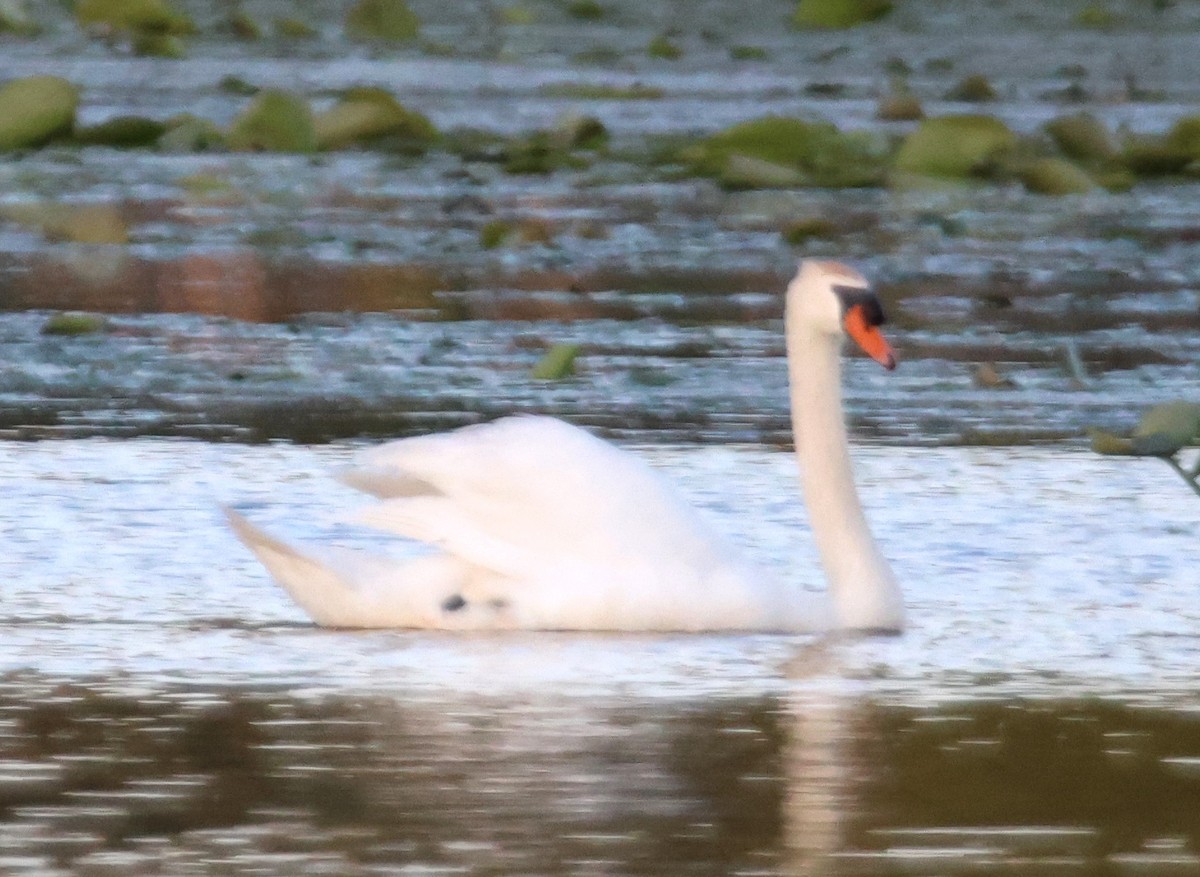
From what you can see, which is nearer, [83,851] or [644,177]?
[83,851]

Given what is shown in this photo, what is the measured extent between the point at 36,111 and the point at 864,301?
586 inches

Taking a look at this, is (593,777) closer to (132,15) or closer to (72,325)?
(72,325)

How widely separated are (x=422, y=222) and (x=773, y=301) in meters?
4.15

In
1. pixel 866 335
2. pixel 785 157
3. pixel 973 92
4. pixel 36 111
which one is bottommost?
pixel 973 92

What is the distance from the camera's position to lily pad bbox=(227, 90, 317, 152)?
21.8 meters

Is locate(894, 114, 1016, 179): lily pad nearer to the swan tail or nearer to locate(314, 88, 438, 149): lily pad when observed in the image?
locate(314, 88, 438, 149): lily pad

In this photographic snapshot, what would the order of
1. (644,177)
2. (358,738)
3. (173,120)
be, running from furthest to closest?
(173,120)
(644,177)
(358,738)

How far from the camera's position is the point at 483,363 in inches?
465

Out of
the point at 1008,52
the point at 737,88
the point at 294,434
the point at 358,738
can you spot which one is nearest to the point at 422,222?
the point at 294,434

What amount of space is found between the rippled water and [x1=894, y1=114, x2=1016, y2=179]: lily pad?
37.5ft

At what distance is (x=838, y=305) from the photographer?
766 cm

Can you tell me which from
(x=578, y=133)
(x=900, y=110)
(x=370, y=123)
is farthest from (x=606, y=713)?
(x=900, y=110)

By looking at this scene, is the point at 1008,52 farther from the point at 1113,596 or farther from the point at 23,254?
the point at 1113,596

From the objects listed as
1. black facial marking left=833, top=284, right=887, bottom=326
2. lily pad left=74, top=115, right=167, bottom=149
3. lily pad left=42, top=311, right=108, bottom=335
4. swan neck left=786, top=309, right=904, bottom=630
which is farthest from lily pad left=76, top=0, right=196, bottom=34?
black facial marking left=833, top=284, right=887, bottom=326
